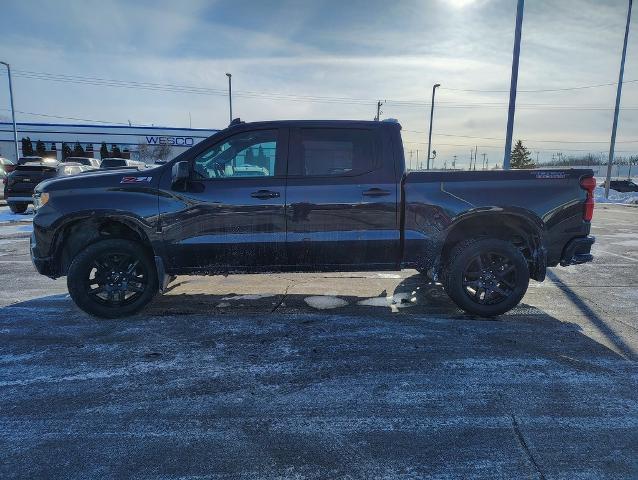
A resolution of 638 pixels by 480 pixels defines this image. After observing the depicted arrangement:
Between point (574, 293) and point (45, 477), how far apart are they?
613cm

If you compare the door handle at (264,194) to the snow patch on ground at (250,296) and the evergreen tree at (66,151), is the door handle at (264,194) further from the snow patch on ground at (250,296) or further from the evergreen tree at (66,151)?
the evergreen tree at (66,151)

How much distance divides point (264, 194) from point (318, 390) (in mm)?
2182

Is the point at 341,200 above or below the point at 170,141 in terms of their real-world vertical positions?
below

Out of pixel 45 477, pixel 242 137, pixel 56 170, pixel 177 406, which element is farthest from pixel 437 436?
pixel 56 170

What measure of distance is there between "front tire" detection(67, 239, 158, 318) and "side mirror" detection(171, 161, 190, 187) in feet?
2.84

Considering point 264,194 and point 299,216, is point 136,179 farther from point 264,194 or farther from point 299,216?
point 299,216

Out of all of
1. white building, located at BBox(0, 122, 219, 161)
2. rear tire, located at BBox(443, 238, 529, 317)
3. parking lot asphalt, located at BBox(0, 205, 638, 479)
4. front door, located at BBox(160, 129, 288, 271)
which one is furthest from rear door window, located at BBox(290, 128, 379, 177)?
white building, located at BBox(0, 122, 219, 161)

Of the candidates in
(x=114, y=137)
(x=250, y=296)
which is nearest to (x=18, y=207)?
(x=250, y=296)

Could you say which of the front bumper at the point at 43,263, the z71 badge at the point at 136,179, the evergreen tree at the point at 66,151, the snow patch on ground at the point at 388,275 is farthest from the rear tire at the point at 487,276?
the evergreen tree at the point at 66,151

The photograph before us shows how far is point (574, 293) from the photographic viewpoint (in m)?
5.91

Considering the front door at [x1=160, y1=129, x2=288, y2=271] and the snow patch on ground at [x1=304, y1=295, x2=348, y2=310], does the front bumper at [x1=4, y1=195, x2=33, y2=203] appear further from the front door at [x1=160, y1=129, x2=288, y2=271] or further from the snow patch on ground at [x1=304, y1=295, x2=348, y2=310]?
the snow patch on ground at [x1=304, y1=295, x2=348, y2=310]

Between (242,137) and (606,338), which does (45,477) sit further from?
(606,338)

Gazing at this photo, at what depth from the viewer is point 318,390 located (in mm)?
3164

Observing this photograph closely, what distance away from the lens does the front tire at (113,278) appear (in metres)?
4.55
